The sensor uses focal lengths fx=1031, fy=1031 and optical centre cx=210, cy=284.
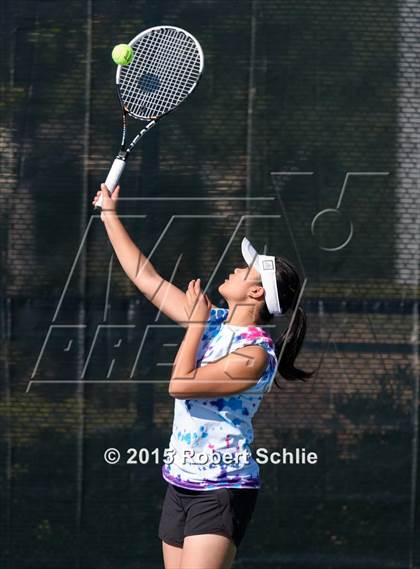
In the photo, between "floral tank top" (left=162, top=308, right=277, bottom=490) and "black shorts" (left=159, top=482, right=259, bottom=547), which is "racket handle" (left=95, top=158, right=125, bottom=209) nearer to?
"floral tank top" (left=162, top=308, right=277, bottom=490)

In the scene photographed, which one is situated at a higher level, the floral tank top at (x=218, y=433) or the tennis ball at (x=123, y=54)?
the tennis ball at (x=123, y=54)

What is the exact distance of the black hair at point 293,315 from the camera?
304cm

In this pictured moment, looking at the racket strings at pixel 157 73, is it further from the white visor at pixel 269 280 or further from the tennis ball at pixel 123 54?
the white visor at pixel 269 280

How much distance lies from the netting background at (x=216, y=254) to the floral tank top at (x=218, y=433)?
100 cm

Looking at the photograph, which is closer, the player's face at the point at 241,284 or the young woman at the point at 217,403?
the young woman at the point at 217,403

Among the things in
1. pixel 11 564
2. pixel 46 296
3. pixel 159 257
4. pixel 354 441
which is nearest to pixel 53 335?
pixel 46 296

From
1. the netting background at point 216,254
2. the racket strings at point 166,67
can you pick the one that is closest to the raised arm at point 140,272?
the racket strings at point 166,67

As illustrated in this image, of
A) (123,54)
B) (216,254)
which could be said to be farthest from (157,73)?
(216,254)

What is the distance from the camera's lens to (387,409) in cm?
405

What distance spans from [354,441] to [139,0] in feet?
6.28

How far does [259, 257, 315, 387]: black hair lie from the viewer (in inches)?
120

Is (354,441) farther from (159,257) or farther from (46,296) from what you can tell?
(46,296)

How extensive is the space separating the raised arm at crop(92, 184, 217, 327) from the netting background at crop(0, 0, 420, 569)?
783 mm

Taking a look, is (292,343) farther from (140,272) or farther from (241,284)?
(140,272)
